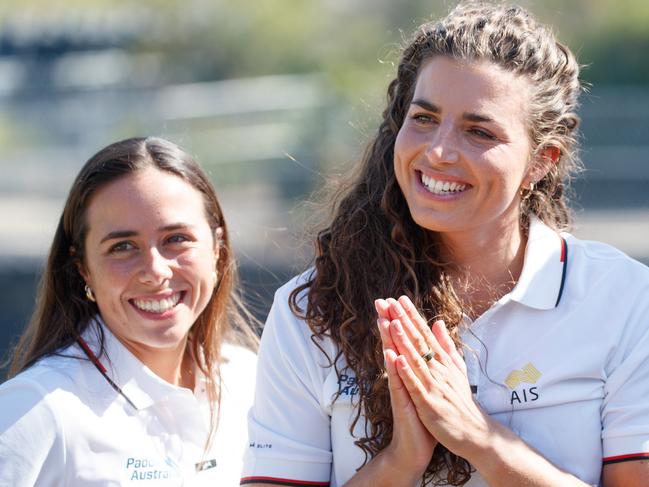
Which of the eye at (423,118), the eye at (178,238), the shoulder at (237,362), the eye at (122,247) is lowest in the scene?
the shoulder at (237,362)

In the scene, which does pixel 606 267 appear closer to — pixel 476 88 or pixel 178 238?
pixel 476 88

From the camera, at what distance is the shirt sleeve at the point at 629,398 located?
110 inches

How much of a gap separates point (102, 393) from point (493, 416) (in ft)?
3.60

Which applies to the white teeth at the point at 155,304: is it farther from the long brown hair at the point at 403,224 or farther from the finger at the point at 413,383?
the finger at the point at 413,383

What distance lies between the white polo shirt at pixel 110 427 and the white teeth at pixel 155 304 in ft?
0.43

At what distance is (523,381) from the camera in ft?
9.43

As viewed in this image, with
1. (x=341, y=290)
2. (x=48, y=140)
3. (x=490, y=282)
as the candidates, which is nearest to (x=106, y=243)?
(x=341, y=290)

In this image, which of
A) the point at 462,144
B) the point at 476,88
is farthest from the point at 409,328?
the point at 476,88

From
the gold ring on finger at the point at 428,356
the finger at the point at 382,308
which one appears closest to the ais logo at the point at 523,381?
the gold ring on finger at the point at 428,356

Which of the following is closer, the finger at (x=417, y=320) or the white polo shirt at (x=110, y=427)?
the finger at (x=417, y=320)

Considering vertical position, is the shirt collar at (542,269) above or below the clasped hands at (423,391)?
above

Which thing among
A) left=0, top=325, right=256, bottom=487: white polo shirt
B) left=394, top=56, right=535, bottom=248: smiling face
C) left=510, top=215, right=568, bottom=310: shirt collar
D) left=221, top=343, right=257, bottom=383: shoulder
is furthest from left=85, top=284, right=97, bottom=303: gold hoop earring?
left=510, top=215, right=568, bottom=310: shirt collar

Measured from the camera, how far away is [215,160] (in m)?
10.1

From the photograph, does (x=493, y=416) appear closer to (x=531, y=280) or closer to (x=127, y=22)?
(x=531, y=280)
